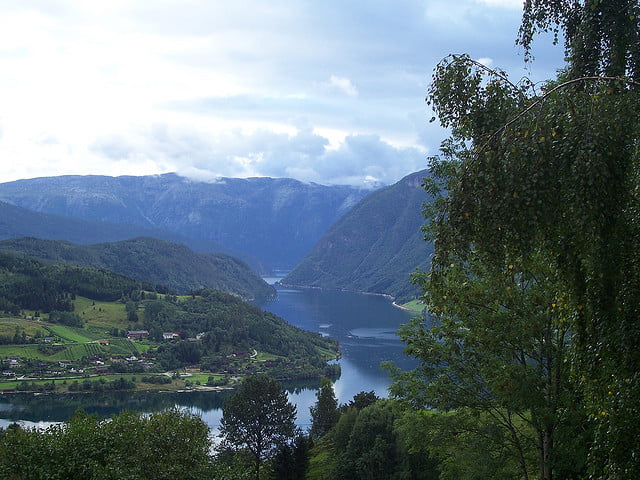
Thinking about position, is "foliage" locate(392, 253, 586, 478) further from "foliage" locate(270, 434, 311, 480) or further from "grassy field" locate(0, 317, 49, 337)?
"grassy field" locate(0, 317, 49, 337)

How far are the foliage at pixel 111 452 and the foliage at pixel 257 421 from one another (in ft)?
56.9

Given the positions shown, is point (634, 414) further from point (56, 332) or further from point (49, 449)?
point (56, 332)

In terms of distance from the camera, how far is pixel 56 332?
100688 mm

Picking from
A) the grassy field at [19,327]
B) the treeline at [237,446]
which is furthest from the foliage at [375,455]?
the grassy field at [19,327]

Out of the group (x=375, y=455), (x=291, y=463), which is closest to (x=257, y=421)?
(x=291, y=463)

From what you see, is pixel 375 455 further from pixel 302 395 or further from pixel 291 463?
pixel 302 395

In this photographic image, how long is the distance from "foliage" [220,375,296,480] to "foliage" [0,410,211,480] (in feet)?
56.9

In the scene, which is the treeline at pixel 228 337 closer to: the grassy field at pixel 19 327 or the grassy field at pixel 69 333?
the grassy field at pixel 69 333

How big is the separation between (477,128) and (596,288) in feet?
8.51

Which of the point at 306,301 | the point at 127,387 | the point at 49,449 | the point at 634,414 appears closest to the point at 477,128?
the point at 634,414

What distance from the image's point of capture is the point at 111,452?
17984mm

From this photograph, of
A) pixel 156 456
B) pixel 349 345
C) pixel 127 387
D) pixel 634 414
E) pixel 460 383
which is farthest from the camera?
pixel 349 345

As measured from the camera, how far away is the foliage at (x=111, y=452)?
16391mm

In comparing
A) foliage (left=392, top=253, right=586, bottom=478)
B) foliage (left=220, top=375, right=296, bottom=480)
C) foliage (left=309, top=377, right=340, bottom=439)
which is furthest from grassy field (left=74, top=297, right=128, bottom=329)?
foliage (left=392, top=253, right=586, bottom=478)
